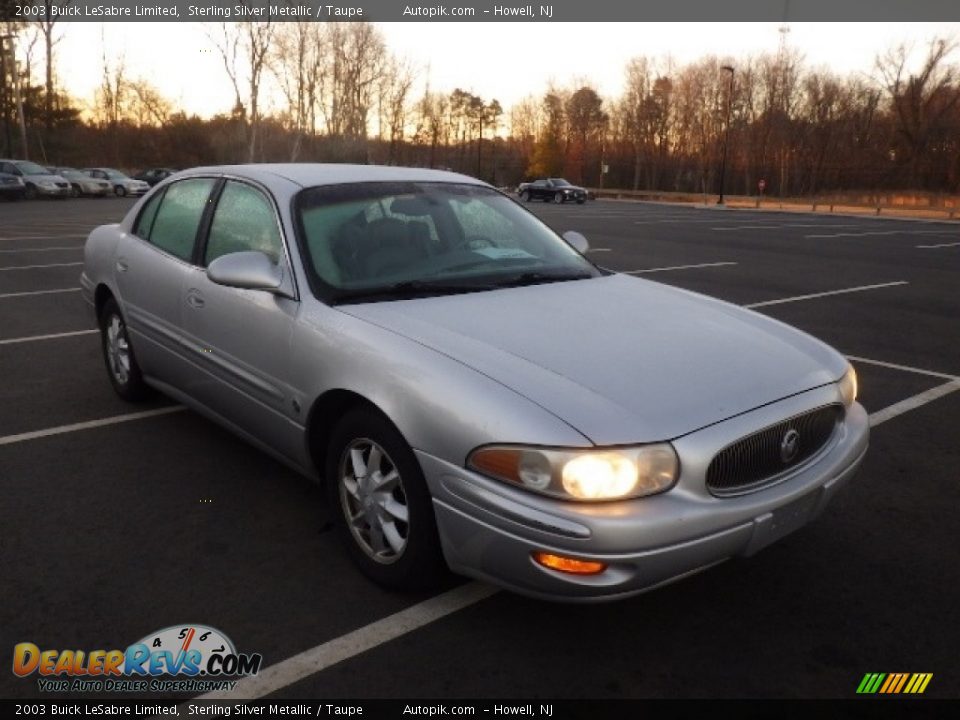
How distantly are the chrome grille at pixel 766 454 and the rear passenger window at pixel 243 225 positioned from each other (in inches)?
82.1

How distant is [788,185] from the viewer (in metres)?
67.9

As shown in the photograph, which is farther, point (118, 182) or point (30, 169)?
point (118, 182)

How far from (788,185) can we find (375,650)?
72332 millimetres

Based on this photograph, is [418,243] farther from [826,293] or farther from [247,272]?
[826,293]

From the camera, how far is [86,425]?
4.78 metres

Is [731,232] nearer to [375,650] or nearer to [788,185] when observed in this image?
[375,650]

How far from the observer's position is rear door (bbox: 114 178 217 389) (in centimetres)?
419

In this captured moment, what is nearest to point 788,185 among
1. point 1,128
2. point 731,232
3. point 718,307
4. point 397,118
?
point 397,118

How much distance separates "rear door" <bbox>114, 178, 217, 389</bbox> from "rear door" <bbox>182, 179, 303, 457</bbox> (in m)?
0.16

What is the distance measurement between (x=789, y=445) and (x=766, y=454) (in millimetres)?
122

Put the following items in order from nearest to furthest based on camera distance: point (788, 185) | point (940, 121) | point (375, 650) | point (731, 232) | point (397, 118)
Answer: point (375, 650) → point (731, 232) → point (940, 121) → point (788, 185) → point (397, 118)

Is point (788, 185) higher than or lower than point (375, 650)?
higher

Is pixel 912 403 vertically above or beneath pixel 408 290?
beneath

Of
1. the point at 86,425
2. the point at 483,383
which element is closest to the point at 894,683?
the point at 483,383
